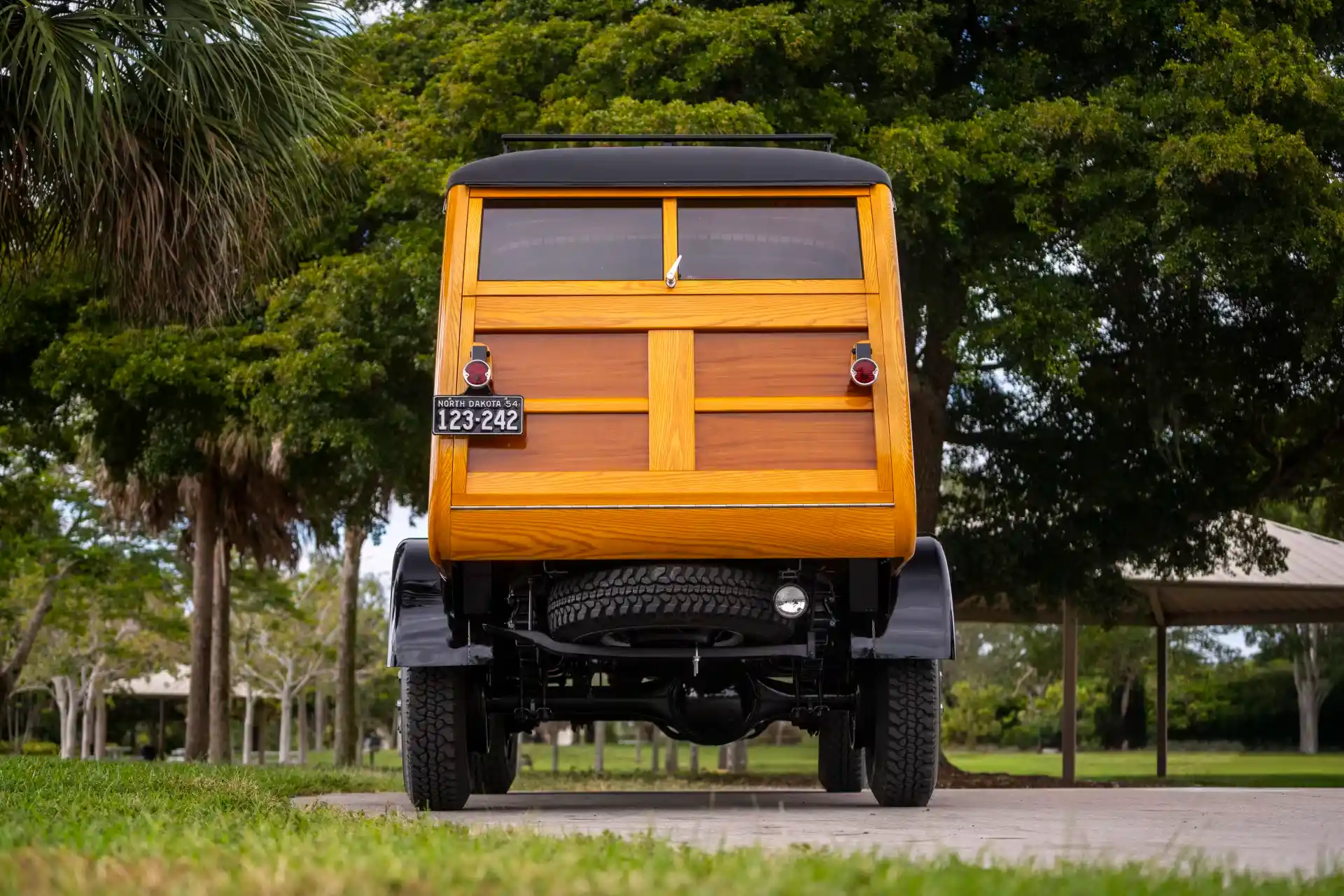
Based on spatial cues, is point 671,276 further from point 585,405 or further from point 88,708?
point 88,708

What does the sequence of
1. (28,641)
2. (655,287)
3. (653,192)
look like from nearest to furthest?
(655,287) < (653,192) < (28,641)

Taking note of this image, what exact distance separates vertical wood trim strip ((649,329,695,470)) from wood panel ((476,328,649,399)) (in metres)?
0.06

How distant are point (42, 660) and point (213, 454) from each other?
2542cm

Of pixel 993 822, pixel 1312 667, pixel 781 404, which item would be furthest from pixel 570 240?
pixel 1312 667

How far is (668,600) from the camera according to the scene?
681cm

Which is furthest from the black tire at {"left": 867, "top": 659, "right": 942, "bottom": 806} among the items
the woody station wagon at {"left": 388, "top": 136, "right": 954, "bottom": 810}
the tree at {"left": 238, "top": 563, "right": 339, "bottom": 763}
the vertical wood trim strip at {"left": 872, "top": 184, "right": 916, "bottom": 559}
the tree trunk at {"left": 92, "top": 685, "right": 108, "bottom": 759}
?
the tree at {"left": 238, "top": 563, "right": 339, "bottom": 763}

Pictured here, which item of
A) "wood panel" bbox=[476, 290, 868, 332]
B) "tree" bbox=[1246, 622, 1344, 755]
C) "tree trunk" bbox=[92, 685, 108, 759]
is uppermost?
"wood panel" bbox=[476, 290, 868, 332]

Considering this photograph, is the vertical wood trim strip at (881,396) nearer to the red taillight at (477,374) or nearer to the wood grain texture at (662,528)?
the wood grain texture at (662,528)

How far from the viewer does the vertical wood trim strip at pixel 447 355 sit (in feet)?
21.9

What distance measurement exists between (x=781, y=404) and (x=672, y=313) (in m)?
0.68

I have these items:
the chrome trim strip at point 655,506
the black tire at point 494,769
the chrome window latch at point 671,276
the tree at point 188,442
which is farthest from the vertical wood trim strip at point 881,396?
the tree at point 188,442

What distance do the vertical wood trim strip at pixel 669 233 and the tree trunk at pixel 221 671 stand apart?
645 inches

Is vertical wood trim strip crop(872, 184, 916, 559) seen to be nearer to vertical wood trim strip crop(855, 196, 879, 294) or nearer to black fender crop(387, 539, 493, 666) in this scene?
vertical wood trim strip crop(855, 196, 879, 294)

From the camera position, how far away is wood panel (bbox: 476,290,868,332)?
705 centimetres
